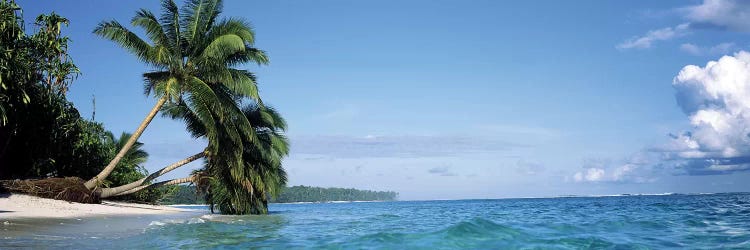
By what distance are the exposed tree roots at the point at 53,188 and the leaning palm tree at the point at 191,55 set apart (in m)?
0.93

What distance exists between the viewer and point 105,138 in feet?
102

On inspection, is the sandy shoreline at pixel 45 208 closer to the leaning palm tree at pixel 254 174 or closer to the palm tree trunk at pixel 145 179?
the palm tree trunk at pixel 145 179

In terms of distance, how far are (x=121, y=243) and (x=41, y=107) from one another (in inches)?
554

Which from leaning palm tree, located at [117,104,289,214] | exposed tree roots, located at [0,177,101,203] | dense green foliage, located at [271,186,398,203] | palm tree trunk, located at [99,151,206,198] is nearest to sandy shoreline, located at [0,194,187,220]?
exposed tree roots, located at [0,177,101,203]

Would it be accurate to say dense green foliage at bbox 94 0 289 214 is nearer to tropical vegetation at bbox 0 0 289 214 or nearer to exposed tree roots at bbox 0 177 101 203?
tropical vegetation at bbox 0 0 289 214

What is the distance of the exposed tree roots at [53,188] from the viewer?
1859 centimetres

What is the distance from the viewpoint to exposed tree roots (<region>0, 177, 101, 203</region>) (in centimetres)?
1859

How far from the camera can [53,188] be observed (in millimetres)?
18953

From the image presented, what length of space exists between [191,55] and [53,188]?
677cm

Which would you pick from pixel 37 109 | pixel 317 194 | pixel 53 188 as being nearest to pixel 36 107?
pixel 37 109

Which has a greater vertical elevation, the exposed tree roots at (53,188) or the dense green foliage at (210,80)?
the dense green foliage at (210,80)

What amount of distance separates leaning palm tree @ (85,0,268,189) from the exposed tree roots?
3.06ft

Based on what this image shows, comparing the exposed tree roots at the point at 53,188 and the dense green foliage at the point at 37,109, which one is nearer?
the dense green foliage at the point at 37,109

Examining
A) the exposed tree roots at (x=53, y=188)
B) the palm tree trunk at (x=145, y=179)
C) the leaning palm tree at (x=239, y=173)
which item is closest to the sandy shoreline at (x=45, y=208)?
the exposed tree roots at (x=53, y=188)
